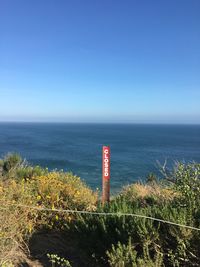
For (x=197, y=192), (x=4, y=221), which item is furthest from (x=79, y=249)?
(x=197, y=192)

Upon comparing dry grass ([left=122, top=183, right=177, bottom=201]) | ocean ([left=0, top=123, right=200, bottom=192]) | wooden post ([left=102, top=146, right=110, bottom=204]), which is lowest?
ocean ([left=0, top=123, right=200, bottom=192])

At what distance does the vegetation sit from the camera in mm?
4188

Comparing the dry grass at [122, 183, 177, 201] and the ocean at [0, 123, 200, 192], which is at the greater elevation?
the dry grass at [122, 183, 177, 201]

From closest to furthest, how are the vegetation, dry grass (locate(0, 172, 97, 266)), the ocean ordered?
1. the vegetation
2. dry grass (locate(0, 172, 97, 266))
3. the ocean

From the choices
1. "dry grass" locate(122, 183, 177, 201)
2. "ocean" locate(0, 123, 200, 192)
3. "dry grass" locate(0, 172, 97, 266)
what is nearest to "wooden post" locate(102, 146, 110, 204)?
"dry grass" locate(0, 172, 97, 266)

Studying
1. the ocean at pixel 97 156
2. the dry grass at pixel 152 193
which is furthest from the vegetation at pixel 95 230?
the ocean at pixel 97 156

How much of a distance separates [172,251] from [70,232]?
200cm

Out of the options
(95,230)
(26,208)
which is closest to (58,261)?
(95,230)

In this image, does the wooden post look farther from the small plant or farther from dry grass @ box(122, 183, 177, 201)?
the small plant

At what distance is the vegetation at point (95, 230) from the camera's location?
419 cm

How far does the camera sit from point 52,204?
643cm

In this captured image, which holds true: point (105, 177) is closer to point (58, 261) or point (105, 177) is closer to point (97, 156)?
point (58, 261)

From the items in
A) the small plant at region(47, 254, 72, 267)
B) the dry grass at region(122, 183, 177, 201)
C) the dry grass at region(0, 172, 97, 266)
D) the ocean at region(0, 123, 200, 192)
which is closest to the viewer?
the small plant at region(47, 254, 72, 267)

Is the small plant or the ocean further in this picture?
the ocean
